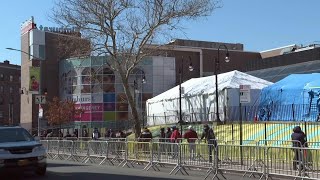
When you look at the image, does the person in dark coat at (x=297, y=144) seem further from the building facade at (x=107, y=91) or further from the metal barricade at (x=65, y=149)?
the building facade at (x=107, y=91)

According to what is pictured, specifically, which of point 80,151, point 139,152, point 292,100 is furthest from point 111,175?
point 292,100

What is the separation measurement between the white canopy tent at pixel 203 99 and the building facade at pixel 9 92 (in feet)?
235

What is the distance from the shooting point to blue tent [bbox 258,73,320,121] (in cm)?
2756

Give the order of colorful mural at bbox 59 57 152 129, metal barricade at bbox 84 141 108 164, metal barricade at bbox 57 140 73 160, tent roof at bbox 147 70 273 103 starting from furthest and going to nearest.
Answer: colorful mural at bbox 59 57 152 129 → tent roof at bbox 147 70 273 103 → metal barricade at bbox 57 140 73 160 → metal barricade at bbox 84 141 108 164

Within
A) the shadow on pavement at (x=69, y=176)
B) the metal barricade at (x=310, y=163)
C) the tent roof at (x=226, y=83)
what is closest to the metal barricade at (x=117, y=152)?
the shadow on pavement at (x=69, y=176)

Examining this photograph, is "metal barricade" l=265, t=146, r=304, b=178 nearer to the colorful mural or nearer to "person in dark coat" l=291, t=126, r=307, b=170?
"person in dark coat" l=291, t=126, r=307, b=170

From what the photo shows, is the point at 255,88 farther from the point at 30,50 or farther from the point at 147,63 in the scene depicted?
the point at 30,50

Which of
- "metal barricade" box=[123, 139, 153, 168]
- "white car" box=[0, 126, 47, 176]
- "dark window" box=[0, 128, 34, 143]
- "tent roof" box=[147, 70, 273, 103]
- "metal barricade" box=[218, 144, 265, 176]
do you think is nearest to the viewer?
"metal barricade" box=[218, 144, 265, 176]

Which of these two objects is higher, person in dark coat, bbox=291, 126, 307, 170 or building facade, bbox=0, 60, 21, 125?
building facade, bbox=0, 60, 21, 125

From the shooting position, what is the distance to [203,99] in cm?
3638

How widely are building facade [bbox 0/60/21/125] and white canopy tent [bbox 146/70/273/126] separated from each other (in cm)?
7175

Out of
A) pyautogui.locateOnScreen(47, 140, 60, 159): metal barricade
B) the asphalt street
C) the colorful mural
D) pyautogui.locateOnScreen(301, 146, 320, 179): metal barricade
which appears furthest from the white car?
the colorful mural

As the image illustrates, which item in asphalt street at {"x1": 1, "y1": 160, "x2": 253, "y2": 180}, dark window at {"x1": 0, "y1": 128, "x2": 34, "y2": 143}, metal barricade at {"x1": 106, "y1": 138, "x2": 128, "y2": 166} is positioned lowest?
asphalt street at {"x1": 1, "y1": 160, "x2": 253, "y2": 180}

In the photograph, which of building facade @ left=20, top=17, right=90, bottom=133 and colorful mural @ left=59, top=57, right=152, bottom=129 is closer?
colorful mural @ left=59, top=57, right=152, bottom=129
